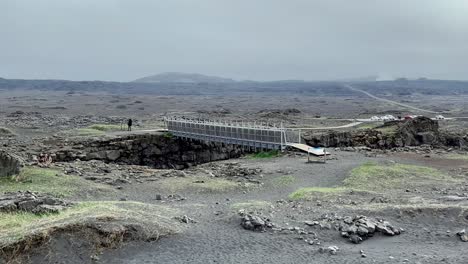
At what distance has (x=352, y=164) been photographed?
1261 inches

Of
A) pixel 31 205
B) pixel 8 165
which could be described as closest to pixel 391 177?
pixel 31 205

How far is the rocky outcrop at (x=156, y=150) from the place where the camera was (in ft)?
141

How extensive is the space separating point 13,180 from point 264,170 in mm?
13747

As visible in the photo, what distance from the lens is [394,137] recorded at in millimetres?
47531

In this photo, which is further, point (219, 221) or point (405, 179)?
point (405, 179)

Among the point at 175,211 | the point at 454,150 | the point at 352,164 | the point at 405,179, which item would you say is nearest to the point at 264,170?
the point at 352,164

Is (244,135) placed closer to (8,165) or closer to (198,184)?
(198,184)

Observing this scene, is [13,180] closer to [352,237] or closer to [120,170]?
[120,170]

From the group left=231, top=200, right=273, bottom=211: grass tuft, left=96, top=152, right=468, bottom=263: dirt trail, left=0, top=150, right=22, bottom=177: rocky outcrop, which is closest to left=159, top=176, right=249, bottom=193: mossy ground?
left=96, top=152, right=468, bottom=263: dirt trail

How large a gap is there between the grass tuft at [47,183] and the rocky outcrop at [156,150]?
48.4ft

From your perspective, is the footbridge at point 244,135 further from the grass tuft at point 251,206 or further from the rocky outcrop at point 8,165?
the rocky outcrop at point 8,165

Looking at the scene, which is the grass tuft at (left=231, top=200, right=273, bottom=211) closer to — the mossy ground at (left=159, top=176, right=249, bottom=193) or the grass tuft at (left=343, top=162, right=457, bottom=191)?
the mossy ground at (left=159, top=176, right=249, bottom=193)

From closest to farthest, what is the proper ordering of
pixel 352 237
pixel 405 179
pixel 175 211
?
pixel 352 237, pixel 175 211, pixel 405 179

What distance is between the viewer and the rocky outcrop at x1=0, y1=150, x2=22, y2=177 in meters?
25.9
